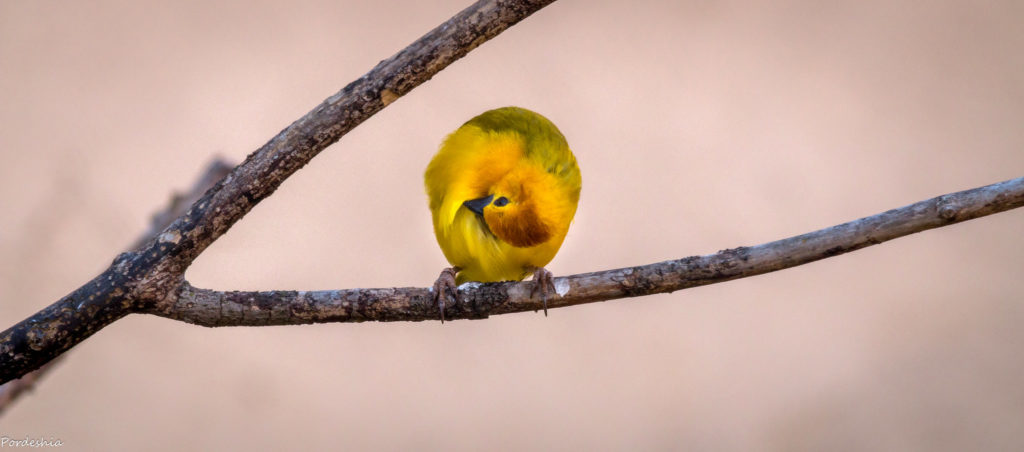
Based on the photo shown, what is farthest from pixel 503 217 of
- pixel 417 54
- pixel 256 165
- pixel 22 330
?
pixel 22 330

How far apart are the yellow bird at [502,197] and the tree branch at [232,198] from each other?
1.06ft

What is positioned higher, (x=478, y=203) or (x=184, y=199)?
(x=184, y=199)

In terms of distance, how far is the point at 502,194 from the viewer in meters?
1.65

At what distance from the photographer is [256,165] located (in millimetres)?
1474

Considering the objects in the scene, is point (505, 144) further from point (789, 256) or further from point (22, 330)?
point (22, 330)

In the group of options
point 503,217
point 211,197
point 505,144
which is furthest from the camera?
point 505,144

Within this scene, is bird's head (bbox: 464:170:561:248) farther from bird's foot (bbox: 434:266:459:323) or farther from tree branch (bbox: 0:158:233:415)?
tree branch (bbox: 0:158:233:415)

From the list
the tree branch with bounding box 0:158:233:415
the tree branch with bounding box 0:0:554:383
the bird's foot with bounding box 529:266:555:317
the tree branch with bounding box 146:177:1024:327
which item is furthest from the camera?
the tree branch with bounding box 0:158:233:415

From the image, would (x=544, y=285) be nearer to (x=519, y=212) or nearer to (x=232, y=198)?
(x=519, y=212)

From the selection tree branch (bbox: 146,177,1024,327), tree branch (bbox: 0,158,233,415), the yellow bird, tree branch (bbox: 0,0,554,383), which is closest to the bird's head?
the yellow bird

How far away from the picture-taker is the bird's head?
1.59 meters

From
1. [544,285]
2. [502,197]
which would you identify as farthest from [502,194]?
[544,285]

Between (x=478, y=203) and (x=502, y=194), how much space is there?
2.1 inches

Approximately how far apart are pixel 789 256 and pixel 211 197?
1.04 m
